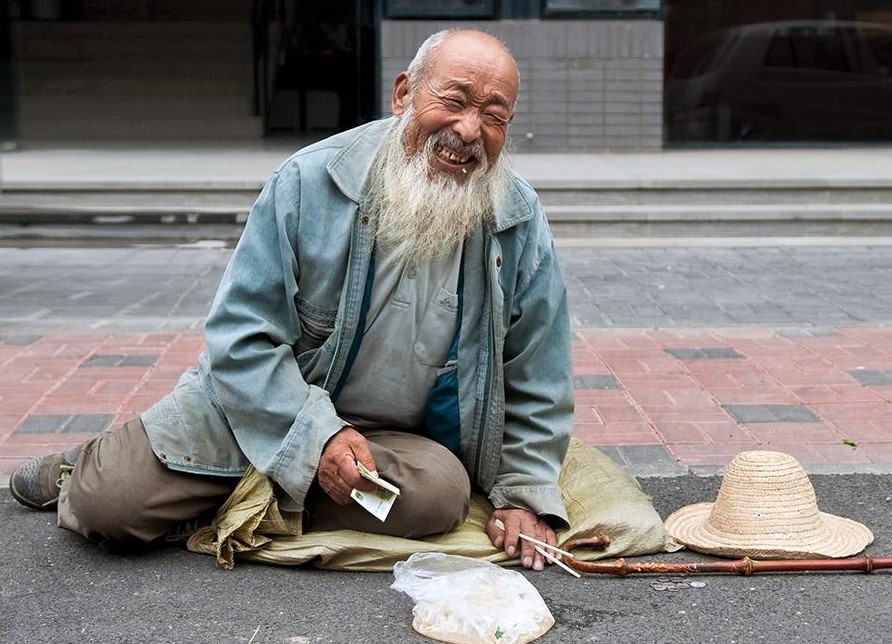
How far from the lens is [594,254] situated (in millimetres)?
8516

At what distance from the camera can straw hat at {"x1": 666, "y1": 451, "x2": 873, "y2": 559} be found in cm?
336

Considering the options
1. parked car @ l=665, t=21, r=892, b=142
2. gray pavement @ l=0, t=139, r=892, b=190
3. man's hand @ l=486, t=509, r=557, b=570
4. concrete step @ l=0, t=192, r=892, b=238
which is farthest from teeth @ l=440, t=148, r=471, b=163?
parked car @ l=665, t=21, r=892, b=142

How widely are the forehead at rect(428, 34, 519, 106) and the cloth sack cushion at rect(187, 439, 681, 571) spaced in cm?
111

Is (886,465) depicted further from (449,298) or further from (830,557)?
Answer: (449,298)

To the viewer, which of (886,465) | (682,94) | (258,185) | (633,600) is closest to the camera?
(633,600)

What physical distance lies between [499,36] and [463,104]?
7.91 m

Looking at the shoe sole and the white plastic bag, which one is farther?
the shoe sole

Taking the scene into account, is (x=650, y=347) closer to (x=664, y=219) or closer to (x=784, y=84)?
(x=664, y=219)

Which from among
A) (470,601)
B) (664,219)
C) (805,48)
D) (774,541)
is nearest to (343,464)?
(470,601)

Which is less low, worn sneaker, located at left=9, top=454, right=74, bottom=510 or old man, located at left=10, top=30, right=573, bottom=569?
old man, located at left=10, top=30, right=573, bottom=569

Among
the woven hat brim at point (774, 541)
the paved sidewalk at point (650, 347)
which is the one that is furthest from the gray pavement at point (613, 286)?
the woven hat brim at point (774, 541)

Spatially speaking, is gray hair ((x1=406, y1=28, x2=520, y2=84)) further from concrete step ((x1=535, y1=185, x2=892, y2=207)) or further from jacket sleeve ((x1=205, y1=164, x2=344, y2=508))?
concrete step ((x1=535, y1=185, x2=892, y2=207))

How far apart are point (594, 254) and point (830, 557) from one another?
5.26 meters

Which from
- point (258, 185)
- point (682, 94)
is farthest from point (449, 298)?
point (682, 94)
